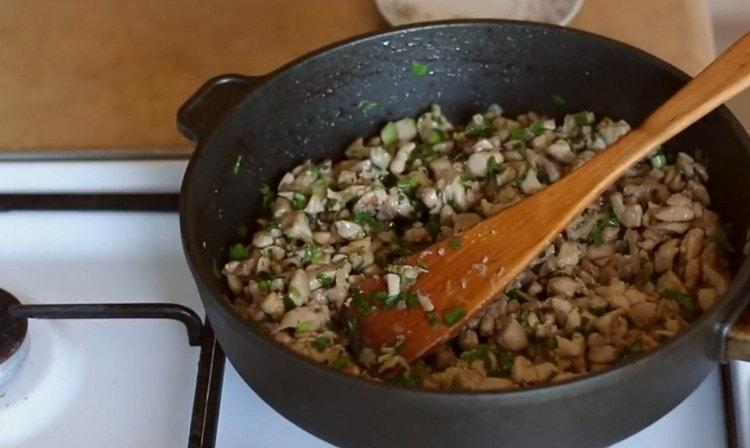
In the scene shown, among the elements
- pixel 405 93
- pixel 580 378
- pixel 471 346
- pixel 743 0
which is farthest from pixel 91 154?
pixel 743 0

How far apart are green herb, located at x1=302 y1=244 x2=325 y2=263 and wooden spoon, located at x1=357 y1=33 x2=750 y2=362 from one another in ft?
0.15

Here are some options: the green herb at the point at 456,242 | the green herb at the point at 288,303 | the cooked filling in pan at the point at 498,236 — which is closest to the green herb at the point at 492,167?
the cooked filling in pan at the point at 498,236

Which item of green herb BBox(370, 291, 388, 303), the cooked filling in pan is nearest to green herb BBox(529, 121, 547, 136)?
the cooked filling in pan

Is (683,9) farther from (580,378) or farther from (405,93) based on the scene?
(580,378)

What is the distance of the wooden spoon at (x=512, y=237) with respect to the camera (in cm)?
76

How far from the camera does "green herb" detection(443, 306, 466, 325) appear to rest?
75 cm

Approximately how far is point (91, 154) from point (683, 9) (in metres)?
0.55

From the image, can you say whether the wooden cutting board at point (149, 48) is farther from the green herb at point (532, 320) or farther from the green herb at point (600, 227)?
the green herb at point (532, 320)

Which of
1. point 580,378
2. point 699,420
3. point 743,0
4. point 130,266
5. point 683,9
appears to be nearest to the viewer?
point 580,378

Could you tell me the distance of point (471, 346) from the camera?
2.52 feet

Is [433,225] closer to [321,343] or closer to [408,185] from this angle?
[408,185]

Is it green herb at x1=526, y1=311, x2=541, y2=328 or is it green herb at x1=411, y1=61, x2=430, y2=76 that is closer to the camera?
green herb at x1=526, y1=311, x2=541, y2=328

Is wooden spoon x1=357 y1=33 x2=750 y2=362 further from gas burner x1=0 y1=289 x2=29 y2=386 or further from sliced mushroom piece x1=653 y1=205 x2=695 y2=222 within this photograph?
gas burner x1=0 y1=289 x2=29 y2=386

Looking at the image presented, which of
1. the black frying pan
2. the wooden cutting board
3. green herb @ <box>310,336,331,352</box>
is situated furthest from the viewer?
the wooden cutting board
